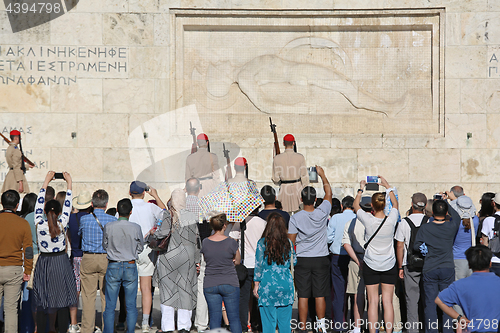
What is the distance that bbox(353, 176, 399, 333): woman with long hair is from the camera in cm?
768

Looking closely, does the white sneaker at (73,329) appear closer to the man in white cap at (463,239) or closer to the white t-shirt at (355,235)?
the white t-shirt at (355,235)

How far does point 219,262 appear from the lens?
6.84m

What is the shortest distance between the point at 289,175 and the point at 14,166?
230 inches

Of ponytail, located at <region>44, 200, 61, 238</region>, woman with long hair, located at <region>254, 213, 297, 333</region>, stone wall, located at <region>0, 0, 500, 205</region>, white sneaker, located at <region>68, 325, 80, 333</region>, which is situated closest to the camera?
woman with long hair, located at <region>254, 213, 297, 333</region>

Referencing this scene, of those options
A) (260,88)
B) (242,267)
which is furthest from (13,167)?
(242,267)

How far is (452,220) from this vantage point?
7727mm

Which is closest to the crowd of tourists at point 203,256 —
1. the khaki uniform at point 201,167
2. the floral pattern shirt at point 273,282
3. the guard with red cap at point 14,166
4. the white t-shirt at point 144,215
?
the white t-shirt at point 144,215

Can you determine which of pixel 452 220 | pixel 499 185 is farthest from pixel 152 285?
pixel 499 185

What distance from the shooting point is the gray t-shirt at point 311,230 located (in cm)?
773

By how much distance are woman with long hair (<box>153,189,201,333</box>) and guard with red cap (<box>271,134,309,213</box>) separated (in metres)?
3.19

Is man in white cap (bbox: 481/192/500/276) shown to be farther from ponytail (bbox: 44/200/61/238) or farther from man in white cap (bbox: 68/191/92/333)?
ponytail (bbox: 44/200/61/238)

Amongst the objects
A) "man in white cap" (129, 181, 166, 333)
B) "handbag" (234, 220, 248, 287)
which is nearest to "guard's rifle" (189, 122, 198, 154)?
"man in white cap" (129, 181, 166, 333)

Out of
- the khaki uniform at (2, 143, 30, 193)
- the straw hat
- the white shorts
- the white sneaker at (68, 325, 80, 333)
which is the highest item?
the khaki uniform at (2, 143, 30, 193)

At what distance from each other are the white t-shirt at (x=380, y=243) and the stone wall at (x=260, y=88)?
17.5ft
